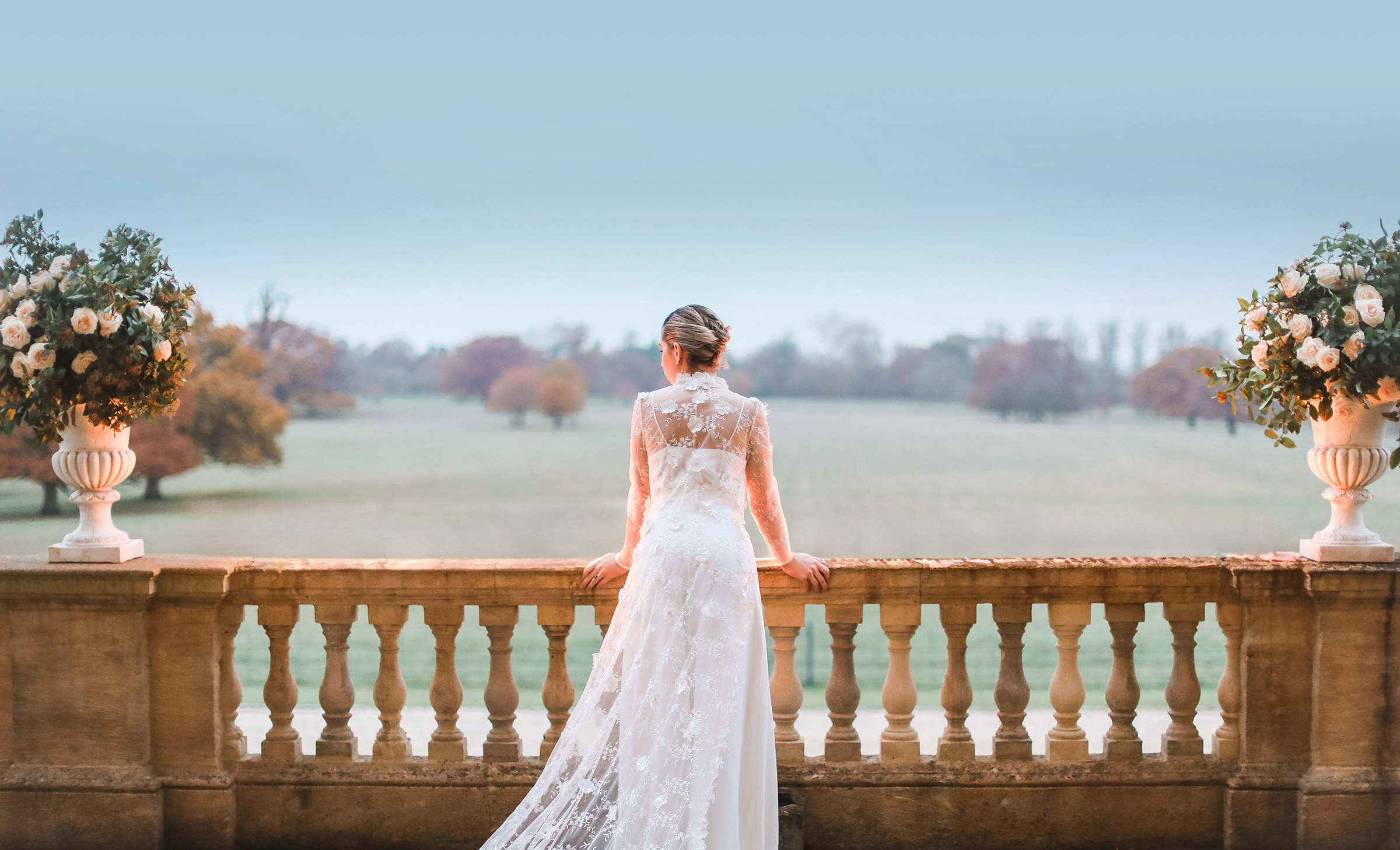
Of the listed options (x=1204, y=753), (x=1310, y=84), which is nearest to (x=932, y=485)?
(x=1310, y=84)

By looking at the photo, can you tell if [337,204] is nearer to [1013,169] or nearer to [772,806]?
[1013,169]

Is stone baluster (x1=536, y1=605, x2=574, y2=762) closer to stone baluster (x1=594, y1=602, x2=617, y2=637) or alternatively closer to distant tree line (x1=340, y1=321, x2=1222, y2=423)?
stone baluster (x1=594, y1=602, x2=617, y2=637)

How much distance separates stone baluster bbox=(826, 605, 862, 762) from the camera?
2607 millimetres

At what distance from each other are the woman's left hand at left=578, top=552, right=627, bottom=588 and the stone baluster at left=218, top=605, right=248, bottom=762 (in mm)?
1000

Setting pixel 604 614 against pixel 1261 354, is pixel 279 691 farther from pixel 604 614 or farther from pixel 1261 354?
pixel 1261 354

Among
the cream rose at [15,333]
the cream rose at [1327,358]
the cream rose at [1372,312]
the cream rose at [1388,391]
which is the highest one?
the cream rose at [1372,312]

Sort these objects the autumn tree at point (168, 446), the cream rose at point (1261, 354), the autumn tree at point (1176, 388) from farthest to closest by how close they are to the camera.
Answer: the autumn tree at point (1176, 388), the autumn tree at point (168, 446), the cream rose at point (1261, 354)

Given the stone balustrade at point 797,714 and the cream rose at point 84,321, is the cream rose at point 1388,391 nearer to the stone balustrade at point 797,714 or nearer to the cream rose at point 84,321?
the stone balustrade at point 797,714

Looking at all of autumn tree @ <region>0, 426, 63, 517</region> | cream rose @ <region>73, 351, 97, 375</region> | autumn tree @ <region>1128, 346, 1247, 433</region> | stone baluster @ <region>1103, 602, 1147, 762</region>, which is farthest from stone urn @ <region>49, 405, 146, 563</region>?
autumn tree @ <region>1128, 346, 1247, 433</region>

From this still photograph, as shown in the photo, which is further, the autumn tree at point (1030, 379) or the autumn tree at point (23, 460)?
the autumn tree at point (1030, 379)

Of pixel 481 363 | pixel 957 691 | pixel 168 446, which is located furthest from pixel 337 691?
pixel 481 363

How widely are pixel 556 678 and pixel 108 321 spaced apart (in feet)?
4.91

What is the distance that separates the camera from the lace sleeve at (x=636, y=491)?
2414 mm

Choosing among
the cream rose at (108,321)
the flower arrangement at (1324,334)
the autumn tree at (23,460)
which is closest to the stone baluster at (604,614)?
the cream rose at (108,321)
